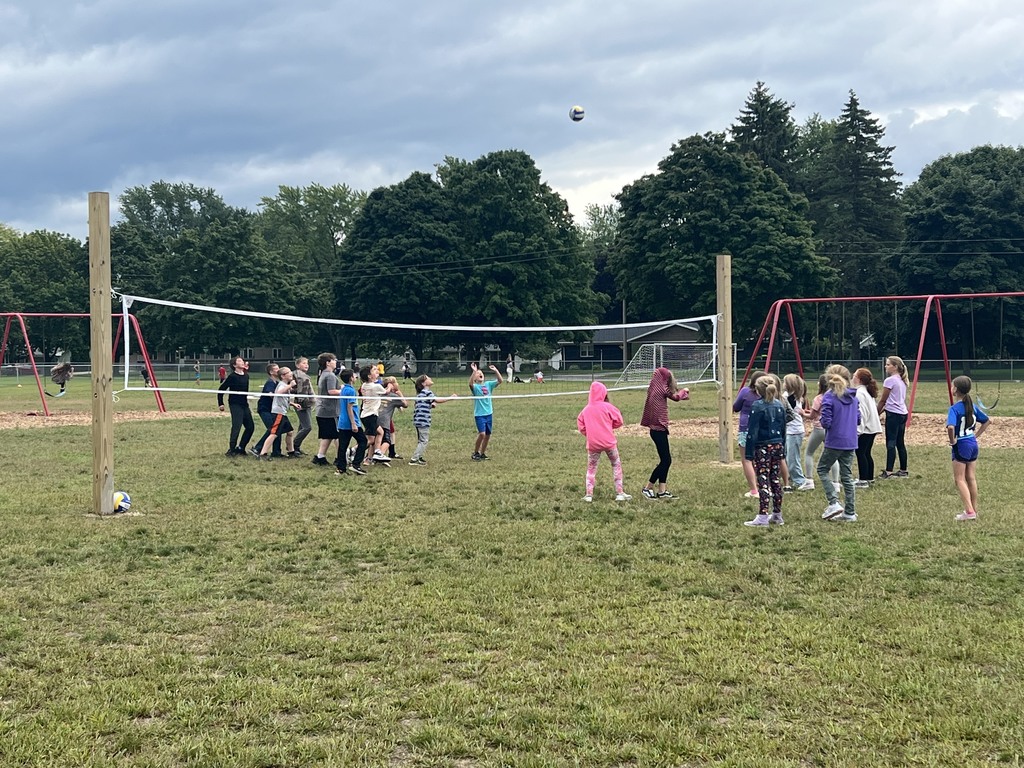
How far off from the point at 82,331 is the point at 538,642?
63.4 meters

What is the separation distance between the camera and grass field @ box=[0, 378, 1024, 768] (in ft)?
12.3

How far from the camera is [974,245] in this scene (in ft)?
Result: 153

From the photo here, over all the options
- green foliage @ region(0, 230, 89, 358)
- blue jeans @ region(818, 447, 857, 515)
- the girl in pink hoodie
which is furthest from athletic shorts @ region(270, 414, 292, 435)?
green foliage @ region(0, 230, 89, 358)

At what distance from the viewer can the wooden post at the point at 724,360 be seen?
12.3 metres

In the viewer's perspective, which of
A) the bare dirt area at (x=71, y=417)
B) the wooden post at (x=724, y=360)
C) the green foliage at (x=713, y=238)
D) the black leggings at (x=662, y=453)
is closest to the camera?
the black leggings at (x=662, y=453)

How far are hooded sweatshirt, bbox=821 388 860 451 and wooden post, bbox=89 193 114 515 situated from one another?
7180 millimetres

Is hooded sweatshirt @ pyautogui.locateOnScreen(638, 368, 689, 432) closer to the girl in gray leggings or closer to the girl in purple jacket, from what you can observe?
the girl in gray leggings

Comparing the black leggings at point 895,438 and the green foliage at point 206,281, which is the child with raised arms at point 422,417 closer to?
the black leggings at point 895,438

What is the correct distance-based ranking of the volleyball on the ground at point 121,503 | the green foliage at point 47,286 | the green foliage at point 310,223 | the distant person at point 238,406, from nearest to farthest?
the volleyball on the ground at point 121,503 → the distant person at point 238,406 → the green foliage at point 47,286 → the green foliage at point 310,223

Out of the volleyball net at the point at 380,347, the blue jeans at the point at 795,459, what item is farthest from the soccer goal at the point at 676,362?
the blue jeans at the point at 795,459

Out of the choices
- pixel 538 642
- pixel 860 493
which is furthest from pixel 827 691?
pixel 860 493

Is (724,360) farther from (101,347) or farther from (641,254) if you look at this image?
(641,254)

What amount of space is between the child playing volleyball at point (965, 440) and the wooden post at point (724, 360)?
4129 mm

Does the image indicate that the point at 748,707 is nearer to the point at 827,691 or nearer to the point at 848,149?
the point at 827,691
